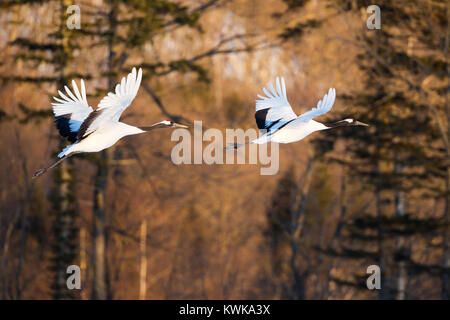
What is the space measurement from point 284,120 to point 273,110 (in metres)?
0.31

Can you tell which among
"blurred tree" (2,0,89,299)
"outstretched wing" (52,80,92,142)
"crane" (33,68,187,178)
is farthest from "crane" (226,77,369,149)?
"blurred tree" (2,0,89,299)

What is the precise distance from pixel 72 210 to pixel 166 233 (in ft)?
48.0

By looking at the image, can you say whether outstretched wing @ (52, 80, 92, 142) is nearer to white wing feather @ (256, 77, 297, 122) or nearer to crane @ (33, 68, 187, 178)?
crane @ (33, 68, 187, 178)

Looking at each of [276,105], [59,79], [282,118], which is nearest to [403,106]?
[59,79]

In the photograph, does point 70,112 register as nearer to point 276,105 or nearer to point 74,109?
point 74,109

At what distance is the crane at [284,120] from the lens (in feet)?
22.4

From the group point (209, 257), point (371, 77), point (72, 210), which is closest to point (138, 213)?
point (209, 257)

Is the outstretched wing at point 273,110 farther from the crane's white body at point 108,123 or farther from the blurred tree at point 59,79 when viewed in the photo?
the blurred tree at point 59,79

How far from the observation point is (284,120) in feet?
26.2

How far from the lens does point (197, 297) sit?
33.1 metres

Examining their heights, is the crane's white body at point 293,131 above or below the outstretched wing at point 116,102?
below

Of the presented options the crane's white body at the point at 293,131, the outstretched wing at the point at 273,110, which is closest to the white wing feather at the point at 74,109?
the outstretched wing at the point at 273,110

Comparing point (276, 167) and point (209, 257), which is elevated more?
point (276, 167)

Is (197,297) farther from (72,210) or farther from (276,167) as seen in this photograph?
(72,210)
